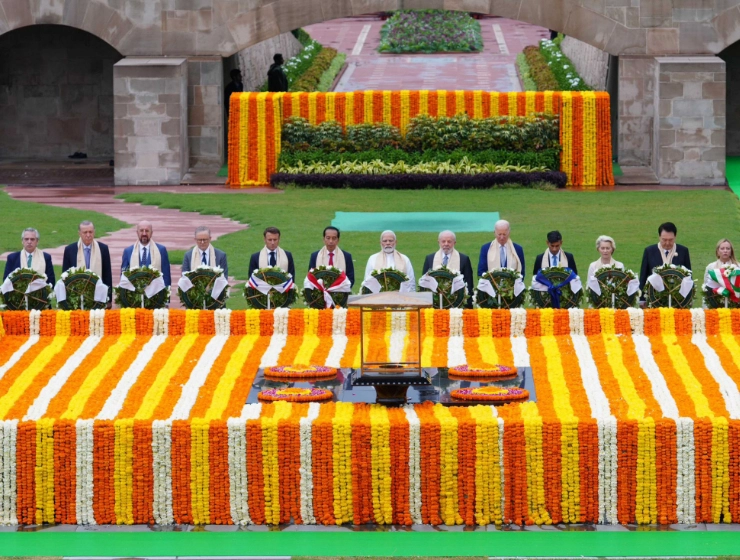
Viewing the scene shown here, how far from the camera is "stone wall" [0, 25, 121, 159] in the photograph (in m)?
A: 32.3

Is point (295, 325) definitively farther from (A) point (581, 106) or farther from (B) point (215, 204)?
(A) point (581, 106)

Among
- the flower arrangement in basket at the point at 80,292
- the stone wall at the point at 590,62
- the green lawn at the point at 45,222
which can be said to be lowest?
the flower arrangement in basket at the point at 80,292

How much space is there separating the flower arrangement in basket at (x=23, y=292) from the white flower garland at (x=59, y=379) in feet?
4.21

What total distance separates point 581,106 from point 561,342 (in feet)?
47.8

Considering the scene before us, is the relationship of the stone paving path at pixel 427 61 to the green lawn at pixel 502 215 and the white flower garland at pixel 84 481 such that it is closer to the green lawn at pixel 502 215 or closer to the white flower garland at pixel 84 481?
the green lawn at pixel 502 215

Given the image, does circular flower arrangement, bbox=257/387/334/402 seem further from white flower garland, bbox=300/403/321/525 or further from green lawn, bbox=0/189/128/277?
green lawn, bbox=0/189/128/277

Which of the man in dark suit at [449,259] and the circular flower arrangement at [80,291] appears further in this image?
the man in dark suit at [449,259]

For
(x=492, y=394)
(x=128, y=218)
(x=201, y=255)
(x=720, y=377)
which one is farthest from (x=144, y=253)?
(x=128, y=218)

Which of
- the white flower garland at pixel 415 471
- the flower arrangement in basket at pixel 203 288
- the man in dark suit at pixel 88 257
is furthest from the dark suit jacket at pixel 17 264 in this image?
the white flower garland at pixel 415 471

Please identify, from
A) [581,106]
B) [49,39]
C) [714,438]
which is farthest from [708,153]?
[714,438]

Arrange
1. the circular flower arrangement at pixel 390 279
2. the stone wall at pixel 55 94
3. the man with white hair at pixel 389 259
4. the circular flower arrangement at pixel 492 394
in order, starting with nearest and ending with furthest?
the circular flower arrangement at pixel 492 394 < the circular flower arrangement at pixel 390 279 < the man with white hair at pixel 389 259 < the stone wall at pixel 55 94

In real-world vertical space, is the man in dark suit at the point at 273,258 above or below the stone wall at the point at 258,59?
below

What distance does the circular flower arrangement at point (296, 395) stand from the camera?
38.2ft

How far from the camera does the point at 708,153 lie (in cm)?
2703
